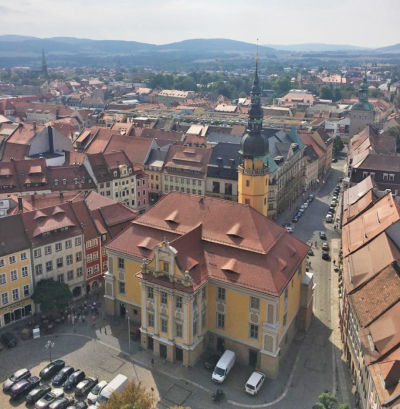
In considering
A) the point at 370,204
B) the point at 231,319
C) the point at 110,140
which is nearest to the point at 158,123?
the point at 110,140

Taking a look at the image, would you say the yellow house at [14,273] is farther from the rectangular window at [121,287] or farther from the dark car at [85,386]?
the dark car at [85,386]

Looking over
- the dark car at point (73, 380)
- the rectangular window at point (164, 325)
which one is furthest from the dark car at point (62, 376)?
the rectangular window at point (164, 325)

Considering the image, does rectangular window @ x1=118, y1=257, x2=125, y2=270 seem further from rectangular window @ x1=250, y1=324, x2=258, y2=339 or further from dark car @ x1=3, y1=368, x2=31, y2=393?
rectangular window @ x1=250, y1=324, x2=258, y2=339

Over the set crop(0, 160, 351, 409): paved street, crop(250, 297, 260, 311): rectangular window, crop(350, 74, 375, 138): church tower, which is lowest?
crop(0, 160, 351, 409): paved street

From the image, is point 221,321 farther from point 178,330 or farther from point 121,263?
point 121,263

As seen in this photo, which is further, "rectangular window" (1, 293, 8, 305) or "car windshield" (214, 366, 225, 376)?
"rectangular window" (1, 293, 8, 305)

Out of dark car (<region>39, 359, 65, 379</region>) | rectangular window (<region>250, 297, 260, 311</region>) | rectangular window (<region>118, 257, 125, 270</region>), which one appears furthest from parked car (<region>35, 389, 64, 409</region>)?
rectangular window (<region>250, 297, 260, 311</region>)
